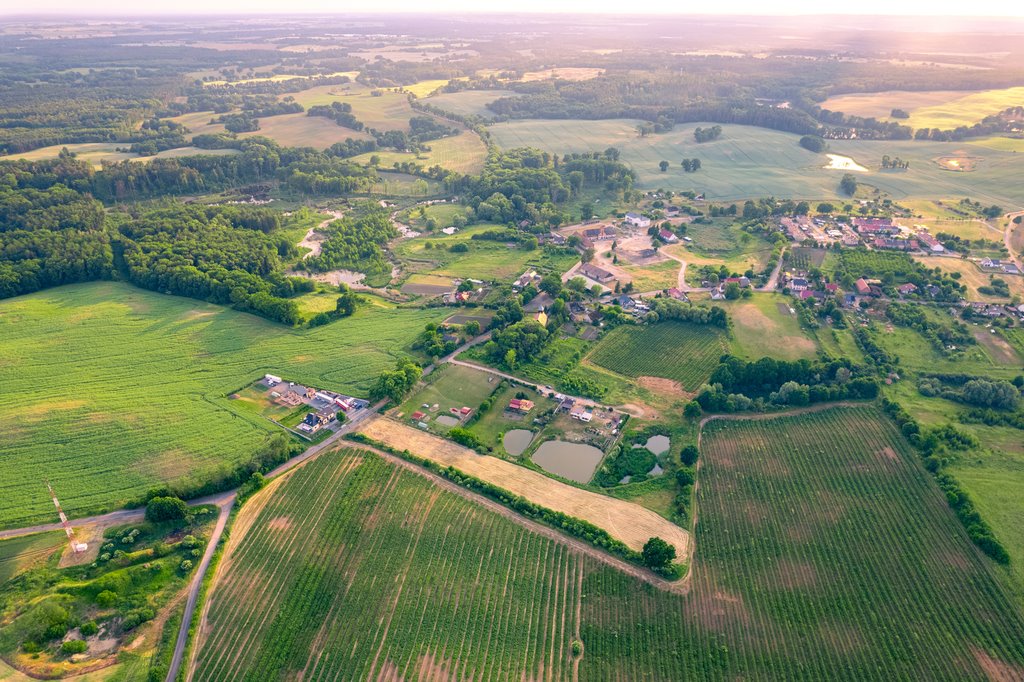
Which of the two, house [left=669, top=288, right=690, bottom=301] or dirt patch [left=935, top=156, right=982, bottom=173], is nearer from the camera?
house [left=669, top=288, right=690, bottom=301]

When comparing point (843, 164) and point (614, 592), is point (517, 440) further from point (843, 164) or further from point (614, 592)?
point (843, 164)

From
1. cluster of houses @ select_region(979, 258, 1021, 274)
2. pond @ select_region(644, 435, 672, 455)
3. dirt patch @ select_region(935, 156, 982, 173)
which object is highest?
dirt patch @ select_region(935, 156, 982, 173)

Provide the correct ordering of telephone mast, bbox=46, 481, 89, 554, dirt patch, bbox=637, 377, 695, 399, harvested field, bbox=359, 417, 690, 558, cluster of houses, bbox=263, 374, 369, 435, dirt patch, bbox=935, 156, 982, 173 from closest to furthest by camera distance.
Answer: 1. telephone mast, bbox=46, 481, 89, 554
2. harvested field, bbox=359, 417, 690, 558
3. cluster of houses, bbox=263, 374, 369, 435
4. dirt patch, bbox=637, 377, 695, 399
5. dirt patch, bbox=935, 156, 982, 173

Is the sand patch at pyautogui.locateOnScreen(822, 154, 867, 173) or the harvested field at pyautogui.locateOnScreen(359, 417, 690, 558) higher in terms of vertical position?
the sand patch at pyautogui.locateOnScreen(822, 154, 867, 173)

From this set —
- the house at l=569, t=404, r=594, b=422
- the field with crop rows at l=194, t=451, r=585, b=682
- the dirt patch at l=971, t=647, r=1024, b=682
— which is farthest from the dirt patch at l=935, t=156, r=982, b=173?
the field with crop rows at l=194, t=451, r=585, b=682

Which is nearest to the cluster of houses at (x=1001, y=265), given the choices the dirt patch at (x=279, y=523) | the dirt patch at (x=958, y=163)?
the dirt patch at (x=958, y=163)

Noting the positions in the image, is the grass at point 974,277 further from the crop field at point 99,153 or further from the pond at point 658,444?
the crop field at point 99,153

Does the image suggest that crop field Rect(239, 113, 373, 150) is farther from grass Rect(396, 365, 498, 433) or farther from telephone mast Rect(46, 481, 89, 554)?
telephone mast Rect(46, 481, 89, 554)

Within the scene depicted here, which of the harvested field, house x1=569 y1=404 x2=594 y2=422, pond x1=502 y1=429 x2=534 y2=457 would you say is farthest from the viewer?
house x1=569 y1=404 x2=594 y2=422
